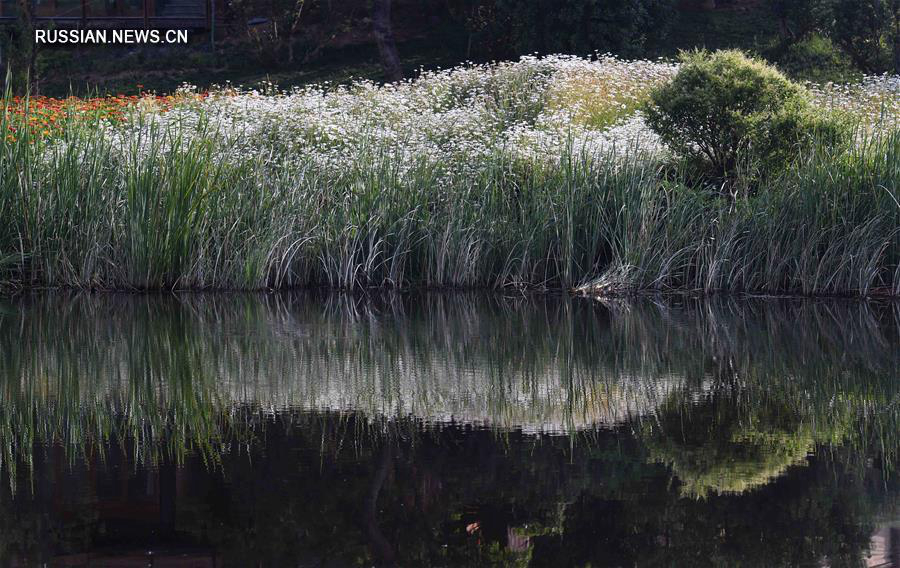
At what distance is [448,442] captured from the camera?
16.6ft

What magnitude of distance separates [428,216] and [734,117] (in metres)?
3.10

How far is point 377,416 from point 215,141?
19.1 ft

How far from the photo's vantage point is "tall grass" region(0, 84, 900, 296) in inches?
402

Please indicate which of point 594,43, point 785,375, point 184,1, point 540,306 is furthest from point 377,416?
point 184,1

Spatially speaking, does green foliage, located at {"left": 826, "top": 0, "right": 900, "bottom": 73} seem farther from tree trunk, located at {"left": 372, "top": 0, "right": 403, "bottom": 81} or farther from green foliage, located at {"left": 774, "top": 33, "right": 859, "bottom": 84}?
tree trunk, located at {"left": 372, "top": 0, "right": 403, "bottom": 81}

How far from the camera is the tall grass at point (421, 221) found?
10.2m

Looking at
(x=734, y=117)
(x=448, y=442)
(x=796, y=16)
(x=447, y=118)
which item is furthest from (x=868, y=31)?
(x=448, y=442)

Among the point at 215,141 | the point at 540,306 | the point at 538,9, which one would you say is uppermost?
the point at 538,9

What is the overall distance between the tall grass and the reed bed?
2cm

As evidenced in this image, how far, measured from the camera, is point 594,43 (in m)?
28.5

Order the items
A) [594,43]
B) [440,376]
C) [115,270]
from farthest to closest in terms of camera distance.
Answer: [594,43] → [115,270] → [440,376]

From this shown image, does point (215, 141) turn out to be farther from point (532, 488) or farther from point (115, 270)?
point (532, 488)

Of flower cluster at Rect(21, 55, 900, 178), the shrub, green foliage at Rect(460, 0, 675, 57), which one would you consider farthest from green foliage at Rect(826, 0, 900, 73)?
the shrub

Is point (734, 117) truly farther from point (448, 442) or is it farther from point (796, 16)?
point (796, 16)
